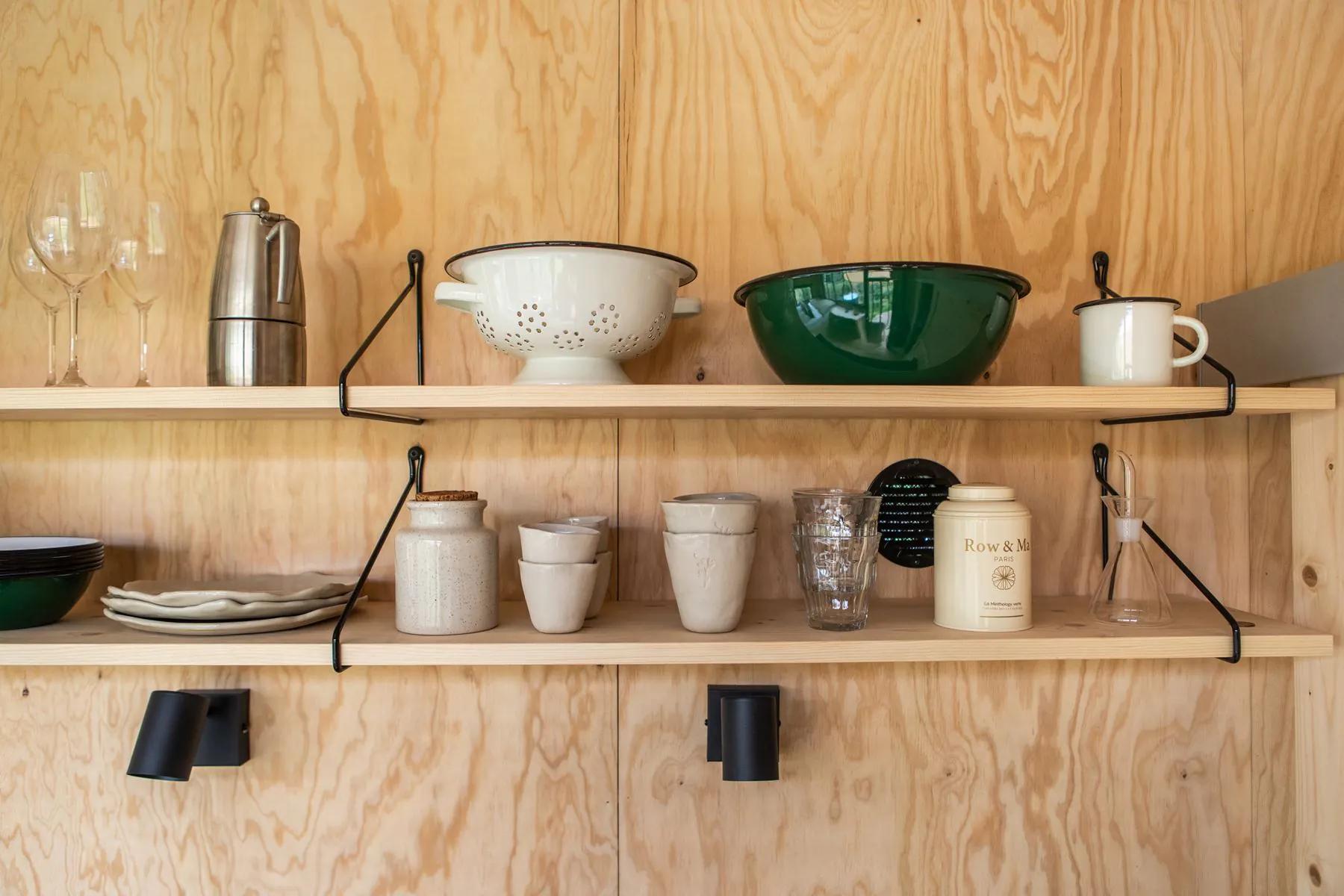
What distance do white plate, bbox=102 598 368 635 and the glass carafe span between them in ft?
3.03

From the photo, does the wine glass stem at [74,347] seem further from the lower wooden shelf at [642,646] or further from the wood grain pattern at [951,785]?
the wood grain pattern at [951,785]

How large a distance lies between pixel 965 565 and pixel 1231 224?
2.12ft

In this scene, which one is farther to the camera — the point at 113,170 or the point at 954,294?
the point at 113,170

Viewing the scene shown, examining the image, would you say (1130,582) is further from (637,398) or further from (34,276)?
(34,276)

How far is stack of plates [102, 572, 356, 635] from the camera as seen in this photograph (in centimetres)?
91

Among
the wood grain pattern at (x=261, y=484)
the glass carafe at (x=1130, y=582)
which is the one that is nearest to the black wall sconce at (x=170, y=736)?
the wood grain pattern at (x=261, y=484)

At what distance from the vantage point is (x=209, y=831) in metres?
1.08

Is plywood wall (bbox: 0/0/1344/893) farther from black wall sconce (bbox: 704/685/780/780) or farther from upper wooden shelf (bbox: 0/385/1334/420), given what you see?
upper wooden shelf (bbox: 0/385/1334/420)

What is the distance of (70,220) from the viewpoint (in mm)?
957

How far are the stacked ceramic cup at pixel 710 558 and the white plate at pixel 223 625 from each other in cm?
42

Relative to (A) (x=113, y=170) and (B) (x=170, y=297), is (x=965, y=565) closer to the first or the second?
(B) (x=170, y=297)

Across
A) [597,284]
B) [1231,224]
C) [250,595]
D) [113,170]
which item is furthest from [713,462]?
[113,170]

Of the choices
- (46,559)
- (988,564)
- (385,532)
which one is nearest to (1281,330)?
(988,564)

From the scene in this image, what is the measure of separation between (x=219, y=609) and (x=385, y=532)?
20 centimetres
